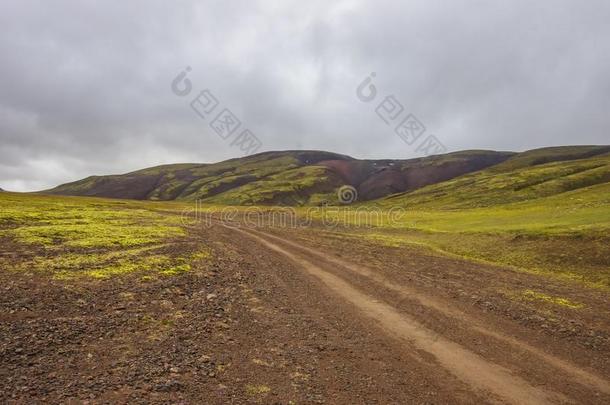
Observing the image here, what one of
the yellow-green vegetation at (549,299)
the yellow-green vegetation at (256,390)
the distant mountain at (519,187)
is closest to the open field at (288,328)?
the yellow-green vegetation at (256,390)

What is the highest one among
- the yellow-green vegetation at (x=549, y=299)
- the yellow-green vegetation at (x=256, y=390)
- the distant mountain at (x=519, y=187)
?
the distant mountain at (x=519, y=187)

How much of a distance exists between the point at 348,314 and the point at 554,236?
31.2 m

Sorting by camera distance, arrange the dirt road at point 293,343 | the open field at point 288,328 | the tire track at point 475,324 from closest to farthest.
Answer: the dirt road at point 293,343 < the open field at point 288,328 < the tire track at point 475,324

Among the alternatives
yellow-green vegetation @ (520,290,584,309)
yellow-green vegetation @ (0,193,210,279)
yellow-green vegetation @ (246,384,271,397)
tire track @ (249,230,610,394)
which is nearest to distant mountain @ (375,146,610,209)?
tire track @ (249,230,610,394)

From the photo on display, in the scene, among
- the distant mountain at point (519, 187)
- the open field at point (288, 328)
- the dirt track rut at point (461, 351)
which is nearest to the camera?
the open field at point (288, 328)

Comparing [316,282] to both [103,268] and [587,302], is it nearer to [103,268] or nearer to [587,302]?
[103,268]

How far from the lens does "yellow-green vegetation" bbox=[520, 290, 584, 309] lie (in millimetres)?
20269

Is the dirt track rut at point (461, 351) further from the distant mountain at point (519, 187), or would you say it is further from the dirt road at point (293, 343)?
the distant mountain at point (519, 187)

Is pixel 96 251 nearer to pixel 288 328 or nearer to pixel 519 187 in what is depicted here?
pixel 288 328

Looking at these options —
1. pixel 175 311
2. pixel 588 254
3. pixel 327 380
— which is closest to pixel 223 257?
pixel 175 311

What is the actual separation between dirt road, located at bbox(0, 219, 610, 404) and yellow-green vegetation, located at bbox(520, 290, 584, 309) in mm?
648

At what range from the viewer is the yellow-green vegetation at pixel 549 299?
66.5 feet

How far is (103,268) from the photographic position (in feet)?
74.1

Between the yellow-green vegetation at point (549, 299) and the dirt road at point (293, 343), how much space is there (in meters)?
0.65
